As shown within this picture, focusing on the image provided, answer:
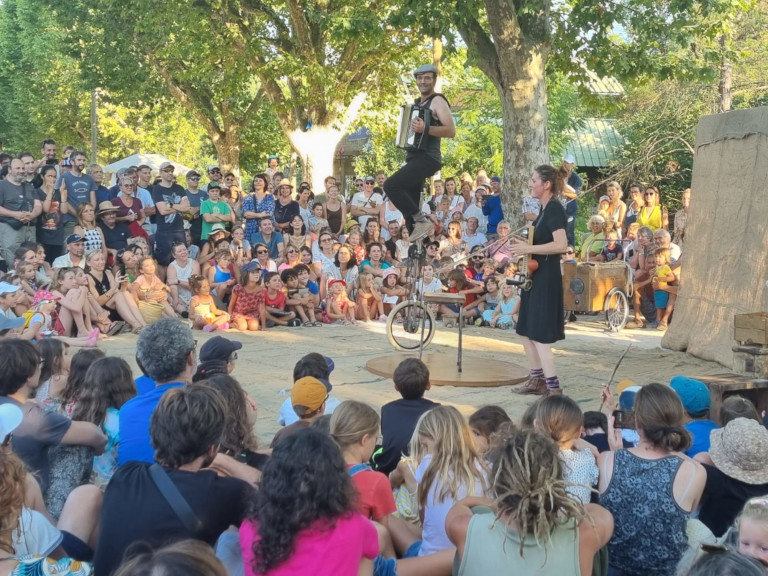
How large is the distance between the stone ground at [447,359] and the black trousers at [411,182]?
1.49m

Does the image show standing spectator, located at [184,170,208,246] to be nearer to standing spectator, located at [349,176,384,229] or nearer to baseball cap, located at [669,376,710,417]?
standing spectator, located at [349,176,384,229]

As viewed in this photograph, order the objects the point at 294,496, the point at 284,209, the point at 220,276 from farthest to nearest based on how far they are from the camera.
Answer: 1. the point at 284,209
2. the point at 220,276
3. the point at 294,496

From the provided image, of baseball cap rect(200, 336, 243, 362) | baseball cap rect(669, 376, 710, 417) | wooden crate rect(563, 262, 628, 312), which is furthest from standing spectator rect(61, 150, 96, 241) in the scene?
baseball cap rect(669, 376, 710, 417)

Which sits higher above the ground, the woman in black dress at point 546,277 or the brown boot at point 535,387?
the woman in black dress at point 546,277

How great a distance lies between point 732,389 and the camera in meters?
5.11

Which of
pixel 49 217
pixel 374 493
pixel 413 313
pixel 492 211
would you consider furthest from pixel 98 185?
pixel 374 493

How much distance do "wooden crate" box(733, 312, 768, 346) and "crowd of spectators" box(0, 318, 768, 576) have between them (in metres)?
2.18

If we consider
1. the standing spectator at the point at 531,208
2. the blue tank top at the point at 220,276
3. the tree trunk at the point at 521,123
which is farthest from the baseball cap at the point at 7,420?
the tree trunk at the point at 521,123

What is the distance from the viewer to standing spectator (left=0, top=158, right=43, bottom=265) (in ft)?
31.7

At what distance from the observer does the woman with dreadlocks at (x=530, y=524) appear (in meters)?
2.41

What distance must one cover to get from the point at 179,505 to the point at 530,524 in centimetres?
102

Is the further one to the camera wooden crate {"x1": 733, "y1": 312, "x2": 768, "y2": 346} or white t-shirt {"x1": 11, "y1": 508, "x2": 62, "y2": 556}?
wooden crate {"x1": 733, "y1": 312, "x2": 768, "y2": 346}

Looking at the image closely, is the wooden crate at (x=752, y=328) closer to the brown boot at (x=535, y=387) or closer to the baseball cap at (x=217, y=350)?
the brown boot at (x=535, y=387)

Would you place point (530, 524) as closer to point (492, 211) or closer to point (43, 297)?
point (43, 297)
